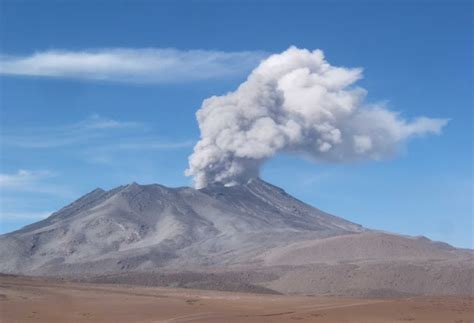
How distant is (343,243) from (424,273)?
4323cm

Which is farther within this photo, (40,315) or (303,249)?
(303,249)

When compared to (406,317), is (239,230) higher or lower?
higher

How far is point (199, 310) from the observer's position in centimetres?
5094

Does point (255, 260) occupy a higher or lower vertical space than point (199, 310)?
higher

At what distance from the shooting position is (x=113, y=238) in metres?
197

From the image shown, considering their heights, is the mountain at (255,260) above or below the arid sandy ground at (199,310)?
above

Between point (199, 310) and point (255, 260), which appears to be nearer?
point (199, 310)

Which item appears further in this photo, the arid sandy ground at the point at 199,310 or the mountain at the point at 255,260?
the mountain at the point at 255,260

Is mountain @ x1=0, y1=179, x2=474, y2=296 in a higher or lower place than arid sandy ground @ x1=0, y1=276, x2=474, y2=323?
higher

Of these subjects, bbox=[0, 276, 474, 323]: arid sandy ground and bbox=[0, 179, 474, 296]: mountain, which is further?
bbox=[0, 179, 474, 296]: mountain

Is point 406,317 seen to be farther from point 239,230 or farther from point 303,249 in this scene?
point 239,230

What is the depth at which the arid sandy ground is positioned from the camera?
141 ft

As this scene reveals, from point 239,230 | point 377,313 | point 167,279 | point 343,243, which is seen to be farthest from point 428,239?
point 377,313

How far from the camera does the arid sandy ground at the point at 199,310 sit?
141 ft
